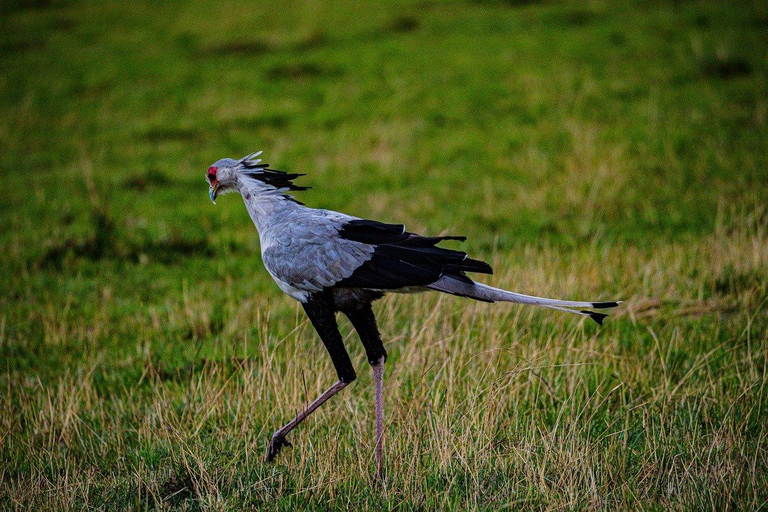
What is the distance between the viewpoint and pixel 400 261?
12.0 ft

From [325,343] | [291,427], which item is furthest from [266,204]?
[291,427]

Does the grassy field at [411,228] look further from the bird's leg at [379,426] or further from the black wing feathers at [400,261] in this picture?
the black wing feathers at [400,261]

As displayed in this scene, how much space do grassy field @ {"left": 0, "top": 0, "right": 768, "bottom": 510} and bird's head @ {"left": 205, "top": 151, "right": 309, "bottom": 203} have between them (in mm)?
871

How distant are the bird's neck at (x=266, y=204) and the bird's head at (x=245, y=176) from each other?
0.02 m

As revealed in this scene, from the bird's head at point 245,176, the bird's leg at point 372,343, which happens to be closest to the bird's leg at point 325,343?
the bird's leg at point 372,343

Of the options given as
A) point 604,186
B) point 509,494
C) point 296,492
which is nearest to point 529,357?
point 509,494

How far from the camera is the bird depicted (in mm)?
3611

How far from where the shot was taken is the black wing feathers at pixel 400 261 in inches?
142

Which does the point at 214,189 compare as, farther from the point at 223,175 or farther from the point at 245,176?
the point at 245,176

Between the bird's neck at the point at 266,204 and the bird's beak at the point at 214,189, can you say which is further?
the bird's beak at the point at 214,189

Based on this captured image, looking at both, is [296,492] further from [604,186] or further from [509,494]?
[604,186]

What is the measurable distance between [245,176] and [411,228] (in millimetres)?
4265

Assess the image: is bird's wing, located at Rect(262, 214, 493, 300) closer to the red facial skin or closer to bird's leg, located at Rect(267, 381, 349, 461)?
bird's leg, located at Rect(267, 381, 349, 461)

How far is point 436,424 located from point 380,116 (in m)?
8.26
